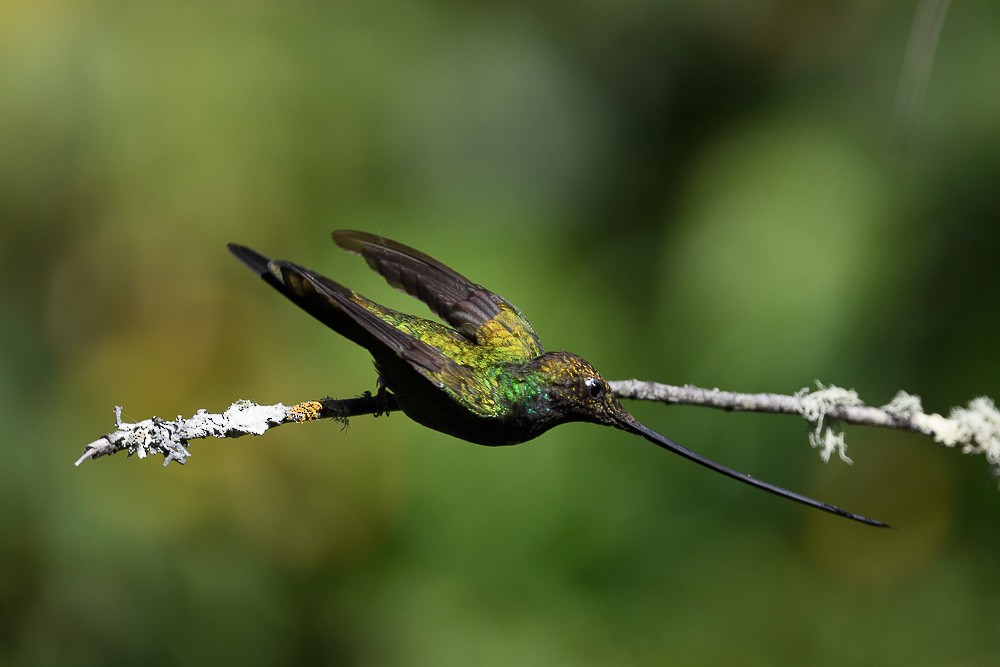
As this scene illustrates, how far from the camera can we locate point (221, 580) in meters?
3.21

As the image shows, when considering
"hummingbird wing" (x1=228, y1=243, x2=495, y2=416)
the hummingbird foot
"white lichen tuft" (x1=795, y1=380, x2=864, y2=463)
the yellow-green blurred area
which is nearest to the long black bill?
"white lichen tuft" (x1=795, y1=380, x2=864, y2=463)

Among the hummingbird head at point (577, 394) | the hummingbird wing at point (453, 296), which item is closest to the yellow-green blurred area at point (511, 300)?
the hummingbird wing at point (453, 296)

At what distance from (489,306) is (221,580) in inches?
60.8

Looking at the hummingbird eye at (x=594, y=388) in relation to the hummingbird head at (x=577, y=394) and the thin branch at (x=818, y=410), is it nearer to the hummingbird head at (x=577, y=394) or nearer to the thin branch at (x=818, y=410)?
the hummingbird head at (x=577, y=394)

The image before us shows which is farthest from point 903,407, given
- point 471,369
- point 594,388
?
point 471,369

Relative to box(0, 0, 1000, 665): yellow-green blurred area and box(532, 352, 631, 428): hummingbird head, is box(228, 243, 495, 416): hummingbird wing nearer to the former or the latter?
box(532, 352, 631, 428): hummingbird head

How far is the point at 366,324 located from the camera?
1.74 metres

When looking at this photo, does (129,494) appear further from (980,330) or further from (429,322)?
(980,330)

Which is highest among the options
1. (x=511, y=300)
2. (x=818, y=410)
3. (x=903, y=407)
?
(x=511, y=300)

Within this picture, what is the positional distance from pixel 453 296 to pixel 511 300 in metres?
0.97

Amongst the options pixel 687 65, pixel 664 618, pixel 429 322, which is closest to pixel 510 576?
pixel 664 618

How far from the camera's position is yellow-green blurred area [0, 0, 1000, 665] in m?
3.11

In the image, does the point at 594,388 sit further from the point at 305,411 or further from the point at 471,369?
the point at 305,411

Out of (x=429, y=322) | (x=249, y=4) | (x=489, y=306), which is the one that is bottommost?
(x=429, y=322)
